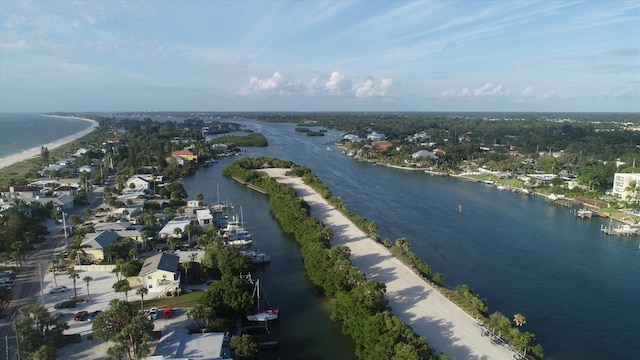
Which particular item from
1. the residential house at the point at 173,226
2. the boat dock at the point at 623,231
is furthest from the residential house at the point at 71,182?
the boat dock at the point at 623,231

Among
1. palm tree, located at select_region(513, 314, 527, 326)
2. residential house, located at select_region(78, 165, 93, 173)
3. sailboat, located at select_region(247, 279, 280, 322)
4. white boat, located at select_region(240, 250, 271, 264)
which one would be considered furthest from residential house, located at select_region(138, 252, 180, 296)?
residential house, located at select_region(78, 165, 93, 173)

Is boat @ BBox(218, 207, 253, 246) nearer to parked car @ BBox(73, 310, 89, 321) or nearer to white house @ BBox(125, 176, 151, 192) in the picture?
parked car @ BBox(73, 310, 89, 321)

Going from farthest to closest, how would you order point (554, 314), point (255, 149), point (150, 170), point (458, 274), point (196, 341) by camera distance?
point (255, 149), point (150, 170), point (458, 274), point (554, 314), point (196, 341)

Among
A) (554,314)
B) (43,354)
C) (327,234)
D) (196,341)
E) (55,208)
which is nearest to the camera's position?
(43,354)

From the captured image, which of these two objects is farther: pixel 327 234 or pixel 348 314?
pixel 327 234

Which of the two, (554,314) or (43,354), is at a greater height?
(43,354)

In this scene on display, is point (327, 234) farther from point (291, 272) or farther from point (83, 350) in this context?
point (83, 350)

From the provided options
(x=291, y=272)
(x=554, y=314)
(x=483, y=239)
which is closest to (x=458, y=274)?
(x=554, y=314)

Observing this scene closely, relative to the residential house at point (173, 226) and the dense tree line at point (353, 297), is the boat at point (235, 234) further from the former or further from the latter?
the dense tree line at point (353, 297)
